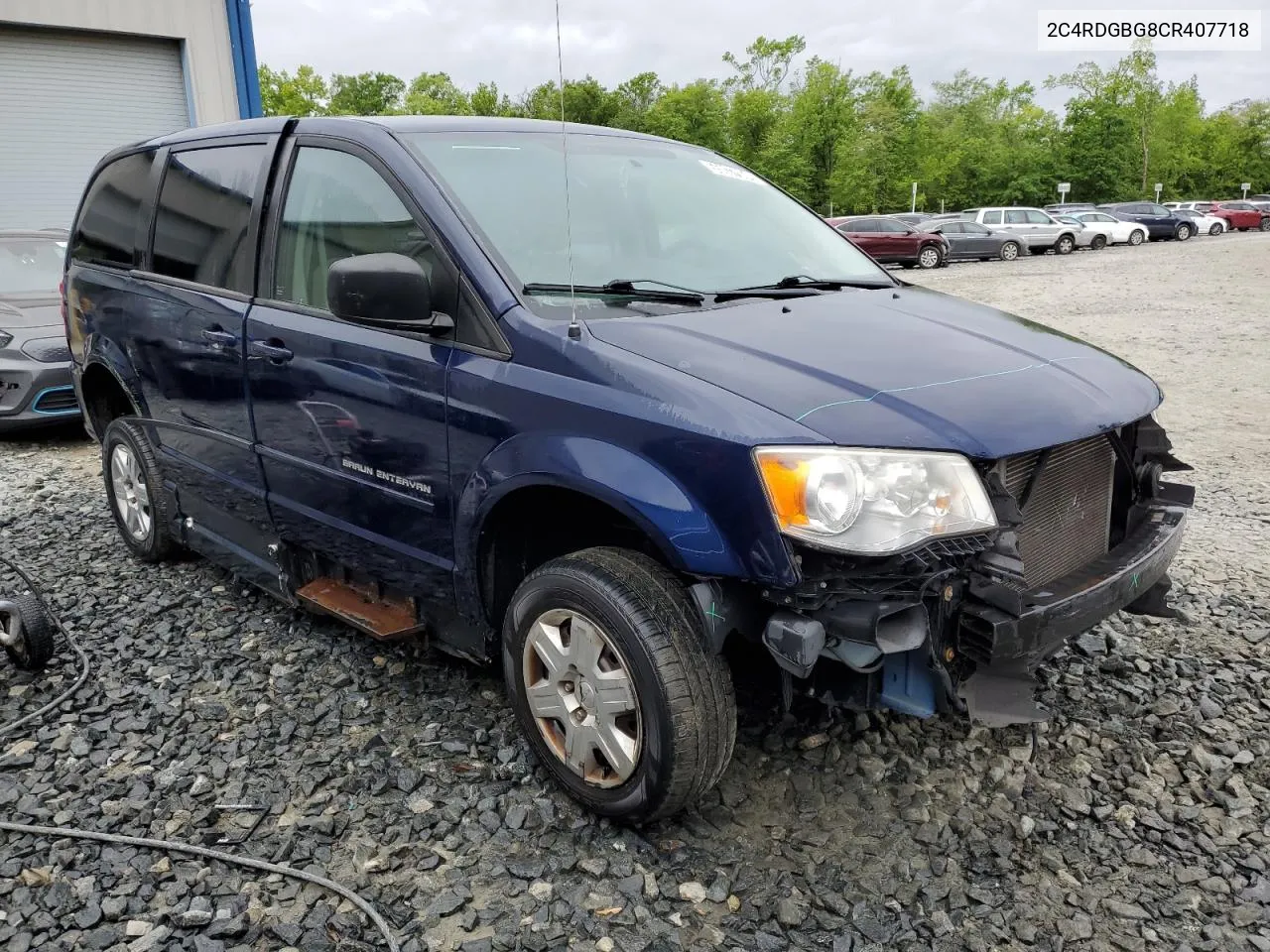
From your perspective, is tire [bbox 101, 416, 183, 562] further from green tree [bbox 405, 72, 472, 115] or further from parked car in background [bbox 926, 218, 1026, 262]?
green tree [bbox 405, 72, 472, 115]

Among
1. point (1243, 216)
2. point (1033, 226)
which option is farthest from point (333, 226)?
point (1243, 216)

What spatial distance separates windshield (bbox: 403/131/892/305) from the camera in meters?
3.03

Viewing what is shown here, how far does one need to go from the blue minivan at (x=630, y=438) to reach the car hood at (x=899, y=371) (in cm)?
1

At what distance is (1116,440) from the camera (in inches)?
117

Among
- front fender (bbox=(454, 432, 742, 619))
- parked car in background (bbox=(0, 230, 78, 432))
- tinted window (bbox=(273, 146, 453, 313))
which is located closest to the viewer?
front fender (bbox=(454, 432, 742, 619))

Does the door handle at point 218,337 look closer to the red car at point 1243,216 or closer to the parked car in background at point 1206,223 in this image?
the parked car in background at point 1206,223

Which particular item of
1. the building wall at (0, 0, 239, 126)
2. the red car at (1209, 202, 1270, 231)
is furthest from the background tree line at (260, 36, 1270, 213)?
the building wall at (0, 0, 239, 126)

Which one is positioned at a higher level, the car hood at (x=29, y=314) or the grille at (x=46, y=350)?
the car hood at (x=29, y=314)

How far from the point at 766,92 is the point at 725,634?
73379 millimetres

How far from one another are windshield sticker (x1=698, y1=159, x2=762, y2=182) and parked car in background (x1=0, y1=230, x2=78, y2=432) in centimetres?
527

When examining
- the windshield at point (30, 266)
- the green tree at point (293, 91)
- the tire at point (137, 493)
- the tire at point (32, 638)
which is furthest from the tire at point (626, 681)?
the green tree at point (293, 91)

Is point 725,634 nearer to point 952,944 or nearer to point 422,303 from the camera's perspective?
point 952,944

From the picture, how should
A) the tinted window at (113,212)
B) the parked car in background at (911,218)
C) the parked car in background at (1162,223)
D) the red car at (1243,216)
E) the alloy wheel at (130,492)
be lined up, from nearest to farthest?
the tinted window at (113,212) < the alloy wheel at (130,492) < the parked car in background at (911,218) < the parked car in background at (1162,223) < the red car at (1243,216)

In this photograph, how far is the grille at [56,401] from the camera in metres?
7.31
